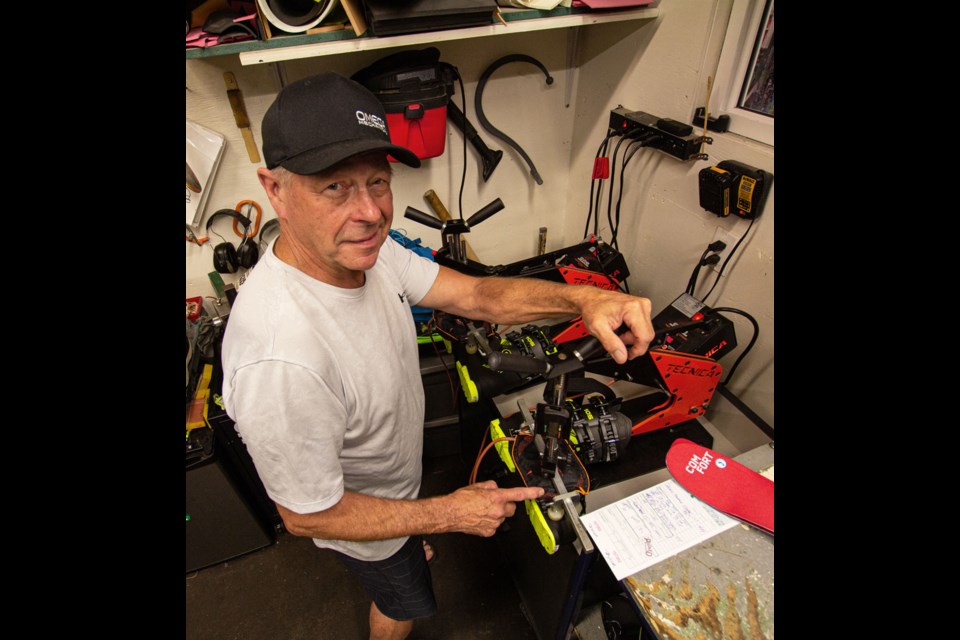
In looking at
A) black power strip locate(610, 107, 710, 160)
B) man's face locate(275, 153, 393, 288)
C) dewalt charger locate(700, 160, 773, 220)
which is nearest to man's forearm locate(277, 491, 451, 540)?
man's face locate(275, 153, 393, 288)

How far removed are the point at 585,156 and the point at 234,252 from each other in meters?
1.70

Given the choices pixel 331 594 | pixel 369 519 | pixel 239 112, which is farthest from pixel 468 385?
pixel 239 112

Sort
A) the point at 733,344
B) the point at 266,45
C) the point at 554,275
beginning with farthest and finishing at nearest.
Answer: the point at 554,275 → the point at 733,344 → the point at 266,45

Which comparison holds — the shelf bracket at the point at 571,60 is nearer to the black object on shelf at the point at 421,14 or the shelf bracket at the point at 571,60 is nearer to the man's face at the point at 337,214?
the black object on shelf at the point at 421,14

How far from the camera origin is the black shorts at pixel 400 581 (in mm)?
1174

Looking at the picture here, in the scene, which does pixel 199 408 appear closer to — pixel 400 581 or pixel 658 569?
pixel 400 581

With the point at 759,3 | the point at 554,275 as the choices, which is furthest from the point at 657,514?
the point at 759,3

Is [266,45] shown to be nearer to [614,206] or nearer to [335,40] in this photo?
[335,40]

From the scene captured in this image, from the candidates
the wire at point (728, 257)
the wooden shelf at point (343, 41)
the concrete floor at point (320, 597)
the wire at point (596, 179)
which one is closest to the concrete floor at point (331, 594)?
the concrete floor at point (320, 597)

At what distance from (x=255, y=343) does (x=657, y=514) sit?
909 mm
